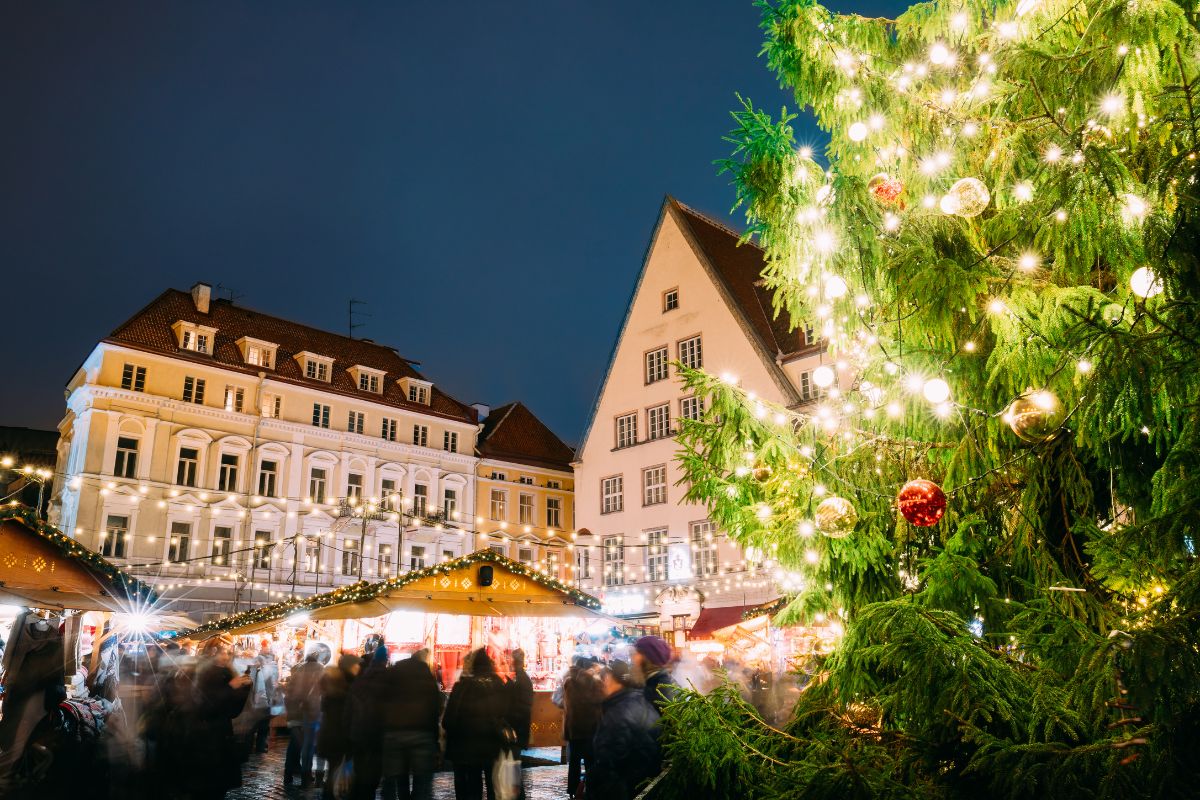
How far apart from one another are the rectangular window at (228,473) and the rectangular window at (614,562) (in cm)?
1644

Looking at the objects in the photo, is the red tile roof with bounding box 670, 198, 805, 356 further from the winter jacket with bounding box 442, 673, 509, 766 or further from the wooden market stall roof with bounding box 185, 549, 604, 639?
the winter jacket with bounding box 442, 673, 509, 766

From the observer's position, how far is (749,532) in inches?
230

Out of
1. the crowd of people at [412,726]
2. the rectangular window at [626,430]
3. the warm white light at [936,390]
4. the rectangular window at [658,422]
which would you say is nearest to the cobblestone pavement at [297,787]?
the crowd of people at [412,726]

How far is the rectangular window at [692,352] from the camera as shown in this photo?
86.9 ft

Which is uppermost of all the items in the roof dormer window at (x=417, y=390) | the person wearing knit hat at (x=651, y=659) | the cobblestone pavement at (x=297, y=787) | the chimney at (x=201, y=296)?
the chimney at (x=201, y=296)

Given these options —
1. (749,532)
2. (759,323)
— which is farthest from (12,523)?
(759,323)

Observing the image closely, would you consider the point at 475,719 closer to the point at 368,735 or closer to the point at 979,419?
the point at 368,735

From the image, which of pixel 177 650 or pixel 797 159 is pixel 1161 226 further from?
pixel 177 650

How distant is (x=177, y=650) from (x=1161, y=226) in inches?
460

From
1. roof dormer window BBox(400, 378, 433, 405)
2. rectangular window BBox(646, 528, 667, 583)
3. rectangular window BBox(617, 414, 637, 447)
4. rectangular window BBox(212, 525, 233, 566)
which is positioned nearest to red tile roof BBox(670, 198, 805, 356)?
rectangular window BBox(617, 414, 637, 447)

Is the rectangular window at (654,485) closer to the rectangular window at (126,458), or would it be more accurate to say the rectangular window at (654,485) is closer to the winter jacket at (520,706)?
the winter jacket at (520,706)

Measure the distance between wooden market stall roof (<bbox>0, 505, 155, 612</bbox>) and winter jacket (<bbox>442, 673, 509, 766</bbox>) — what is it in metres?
6.43

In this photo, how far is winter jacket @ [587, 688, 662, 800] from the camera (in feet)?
19.8

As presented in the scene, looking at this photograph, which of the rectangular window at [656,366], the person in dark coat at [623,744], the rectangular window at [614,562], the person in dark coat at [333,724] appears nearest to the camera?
the person in dark coat at [623,744]
